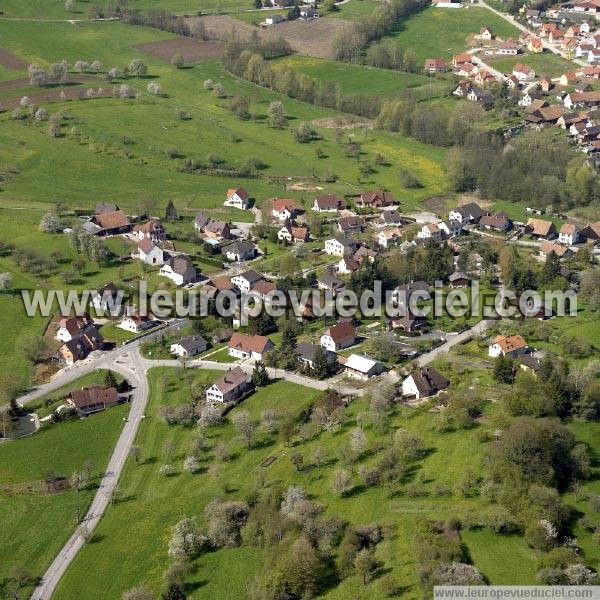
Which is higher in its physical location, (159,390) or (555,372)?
(555,372)

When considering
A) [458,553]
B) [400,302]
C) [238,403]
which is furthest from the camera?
[400,302]

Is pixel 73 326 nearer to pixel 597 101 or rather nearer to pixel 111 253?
pixel 111 253

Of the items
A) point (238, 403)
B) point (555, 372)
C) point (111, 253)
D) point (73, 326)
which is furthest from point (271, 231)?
point (555, 372)

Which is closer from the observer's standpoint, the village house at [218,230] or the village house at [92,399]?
the village house at [92,399]

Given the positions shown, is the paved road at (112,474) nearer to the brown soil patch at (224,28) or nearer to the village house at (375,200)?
the village house at (375,200)

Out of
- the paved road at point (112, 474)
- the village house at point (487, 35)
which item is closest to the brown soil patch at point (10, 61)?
the village house at point (487, 35)

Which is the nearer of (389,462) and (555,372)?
(389,462)

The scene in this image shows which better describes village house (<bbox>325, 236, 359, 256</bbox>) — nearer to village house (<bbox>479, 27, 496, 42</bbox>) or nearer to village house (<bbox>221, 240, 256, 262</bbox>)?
village house (<bbox>221, 240, 256, 262</bbox>)
